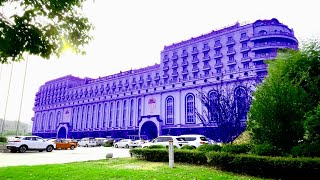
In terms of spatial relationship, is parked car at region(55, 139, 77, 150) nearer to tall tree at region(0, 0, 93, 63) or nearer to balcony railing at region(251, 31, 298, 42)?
tall tree at region(0, 0, 93, 63)

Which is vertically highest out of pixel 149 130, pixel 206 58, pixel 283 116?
pixel 206 58

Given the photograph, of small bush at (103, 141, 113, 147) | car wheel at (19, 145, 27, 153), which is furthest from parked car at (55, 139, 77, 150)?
small bush at (103, 141, 113, 147)

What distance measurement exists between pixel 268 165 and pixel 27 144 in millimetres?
20677

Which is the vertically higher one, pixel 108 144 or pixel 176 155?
pixel 176 155

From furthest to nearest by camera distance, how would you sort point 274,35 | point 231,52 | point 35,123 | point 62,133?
point 35,123 → point 62,133 → point 231,52 → point 274,35

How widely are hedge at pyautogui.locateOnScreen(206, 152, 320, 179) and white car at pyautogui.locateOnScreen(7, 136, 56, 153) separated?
1794 centimetres

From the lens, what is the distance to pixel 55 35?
7.29 m

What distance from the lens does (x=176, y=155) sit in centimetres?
1435

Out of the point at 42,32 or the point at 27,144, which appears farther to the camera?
the point at 27,144

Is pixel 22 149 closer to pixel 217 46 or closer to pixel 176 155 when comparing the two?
pixel 176 155

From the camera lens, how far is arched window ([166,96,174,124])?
181 feet

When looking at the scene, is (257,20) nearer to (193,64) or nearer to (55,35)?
(193,64)

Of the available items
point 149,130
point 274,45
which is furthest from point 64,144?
point 274,45

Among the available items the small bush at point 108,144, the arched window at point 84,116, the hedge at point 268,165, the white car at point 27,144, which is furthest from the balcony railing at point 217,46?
the arched window at point 84,116
